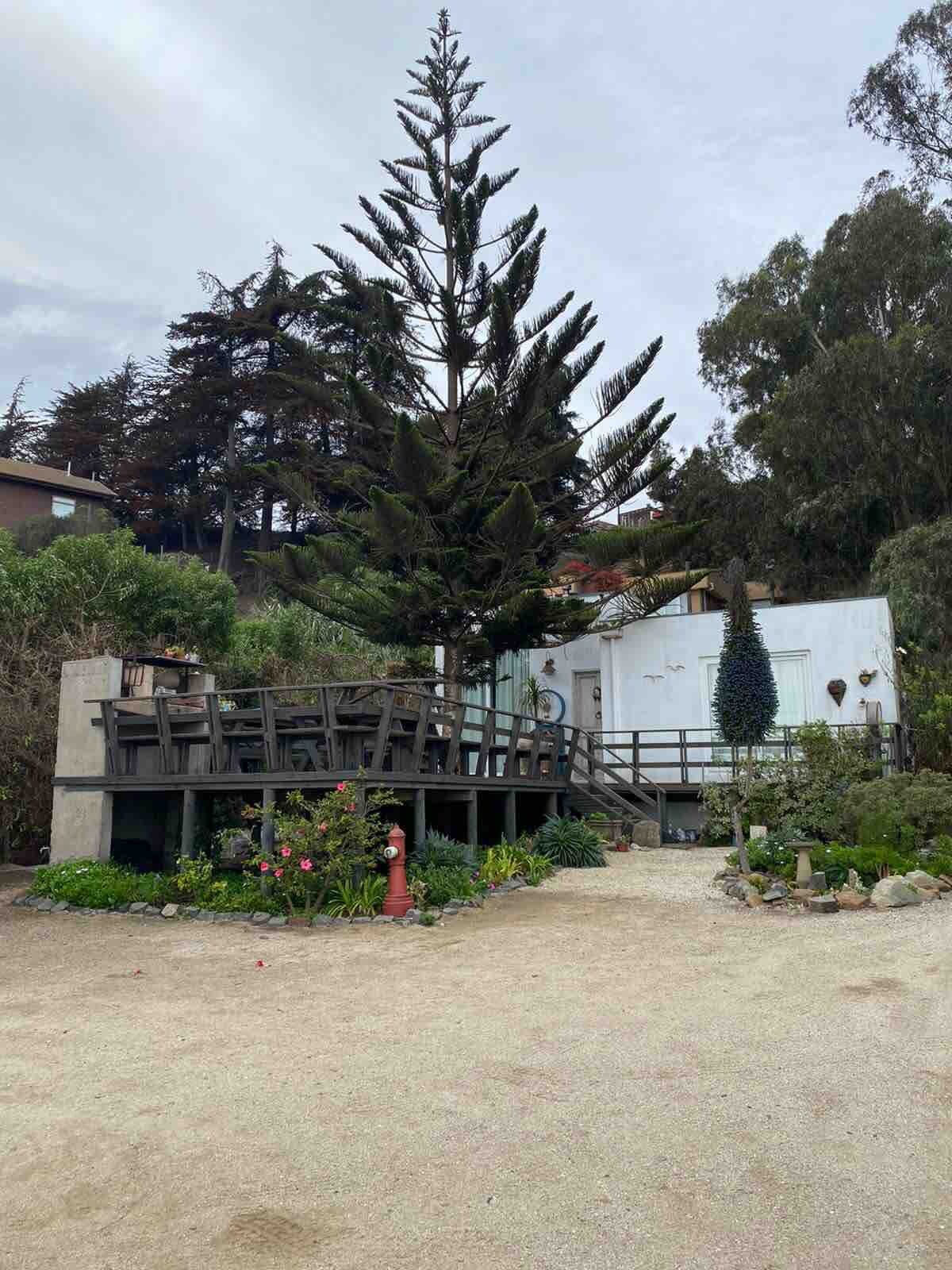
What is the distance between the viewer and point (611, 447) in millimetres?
15688

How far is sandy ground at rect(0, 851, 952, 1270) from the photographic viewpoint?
9.33ft

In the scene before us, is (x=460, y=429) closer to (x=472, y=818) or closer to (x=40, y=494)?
(x=472, y=818)

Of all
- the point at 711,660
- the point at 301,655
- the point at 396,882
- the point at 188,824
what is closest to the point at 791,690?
the point at 711,660

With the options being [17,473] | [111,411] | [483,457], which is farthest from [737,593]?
[111,411]

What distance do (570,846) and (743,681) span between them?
2773mm

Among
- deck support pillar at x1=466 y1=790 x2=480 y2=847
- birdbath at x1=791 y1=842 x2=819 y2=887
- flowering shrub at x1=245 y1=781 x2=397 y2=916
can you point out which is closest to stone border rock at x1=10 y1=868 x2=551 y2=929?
flowering shrub at x1=245 y1=781 x2=397 y2=916

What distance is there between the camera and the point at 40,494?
30.6 metres

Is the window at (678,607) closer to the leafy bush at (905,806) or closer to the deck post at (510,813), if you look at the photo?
the deck post at (510,813)

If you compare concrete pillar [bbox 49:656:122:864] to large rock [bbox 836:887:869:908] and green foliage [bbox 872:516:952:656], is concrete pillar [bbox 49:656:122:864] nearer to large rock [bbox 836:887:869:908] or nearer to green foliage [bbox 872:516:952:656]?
large rock [bbox 836:887:869:908]

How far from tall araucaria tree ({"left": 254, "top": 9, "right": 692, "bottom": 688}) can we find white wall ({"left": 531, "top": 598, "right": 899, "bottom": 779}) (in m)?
0.88

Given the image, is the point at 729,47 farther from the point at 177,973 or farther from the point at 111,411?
the point at 111,411

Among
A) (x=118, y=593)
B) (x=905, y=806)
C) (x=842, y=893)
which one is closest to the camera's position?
(x=842, y=893)

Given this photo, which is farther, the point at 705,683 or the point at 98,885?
the point at 705,683

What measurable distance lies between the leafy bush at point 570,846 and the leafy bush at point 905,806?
2740 millimetres
